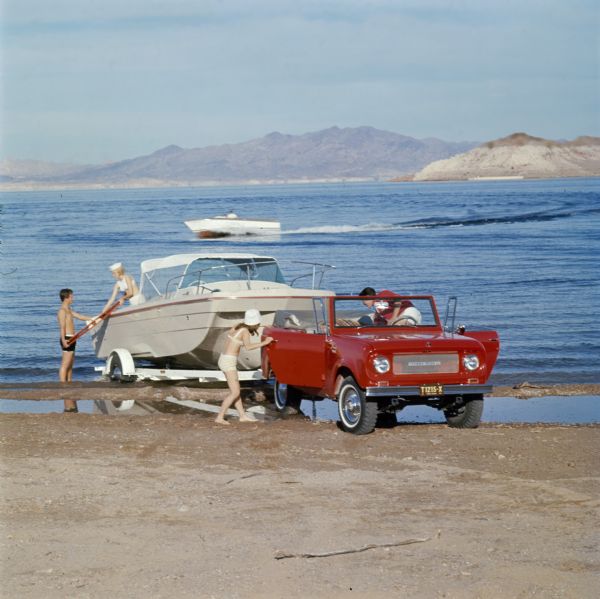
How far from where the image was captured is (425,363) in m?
12.3

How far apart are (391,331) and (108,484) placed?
4598 millimetres

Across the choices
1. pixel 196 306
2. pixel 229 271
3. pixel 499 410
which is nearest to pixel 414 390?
pixel 499 410

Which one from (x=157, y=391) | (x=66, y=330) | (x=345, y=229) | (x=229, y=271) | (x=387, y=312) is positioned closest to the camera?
(x=387, y=312)

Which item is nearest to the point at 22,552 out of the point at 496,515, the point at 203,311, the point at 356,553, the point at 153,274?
the point at 356,553

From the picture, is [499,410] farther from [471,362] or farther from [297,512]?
[297,512]

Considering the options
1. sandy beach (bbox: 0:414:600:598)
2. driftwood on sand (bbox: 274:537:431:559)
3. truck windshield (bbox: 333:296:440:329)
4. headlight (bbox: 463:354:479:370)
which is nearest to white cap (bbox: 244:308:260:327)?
truck windshield (bbox: 333:296:440:329)

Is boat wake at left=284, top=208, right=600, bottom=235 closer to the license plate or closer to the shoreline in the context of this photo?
the shoreline

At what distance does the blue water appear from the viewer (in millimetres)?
24162

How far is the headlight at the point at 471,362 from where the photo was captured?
490 inches

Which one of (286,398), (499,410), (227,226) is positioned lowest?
(227,226)

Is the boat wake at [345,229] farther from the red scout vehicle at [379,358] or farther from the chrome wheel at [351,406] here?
the chrome wheel at [351,406]

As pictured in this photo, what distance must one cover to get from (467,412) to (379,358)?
5.38ft

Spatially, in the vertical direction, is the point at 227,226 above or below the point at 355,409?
below

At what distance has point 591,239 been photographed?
61.1 metres
